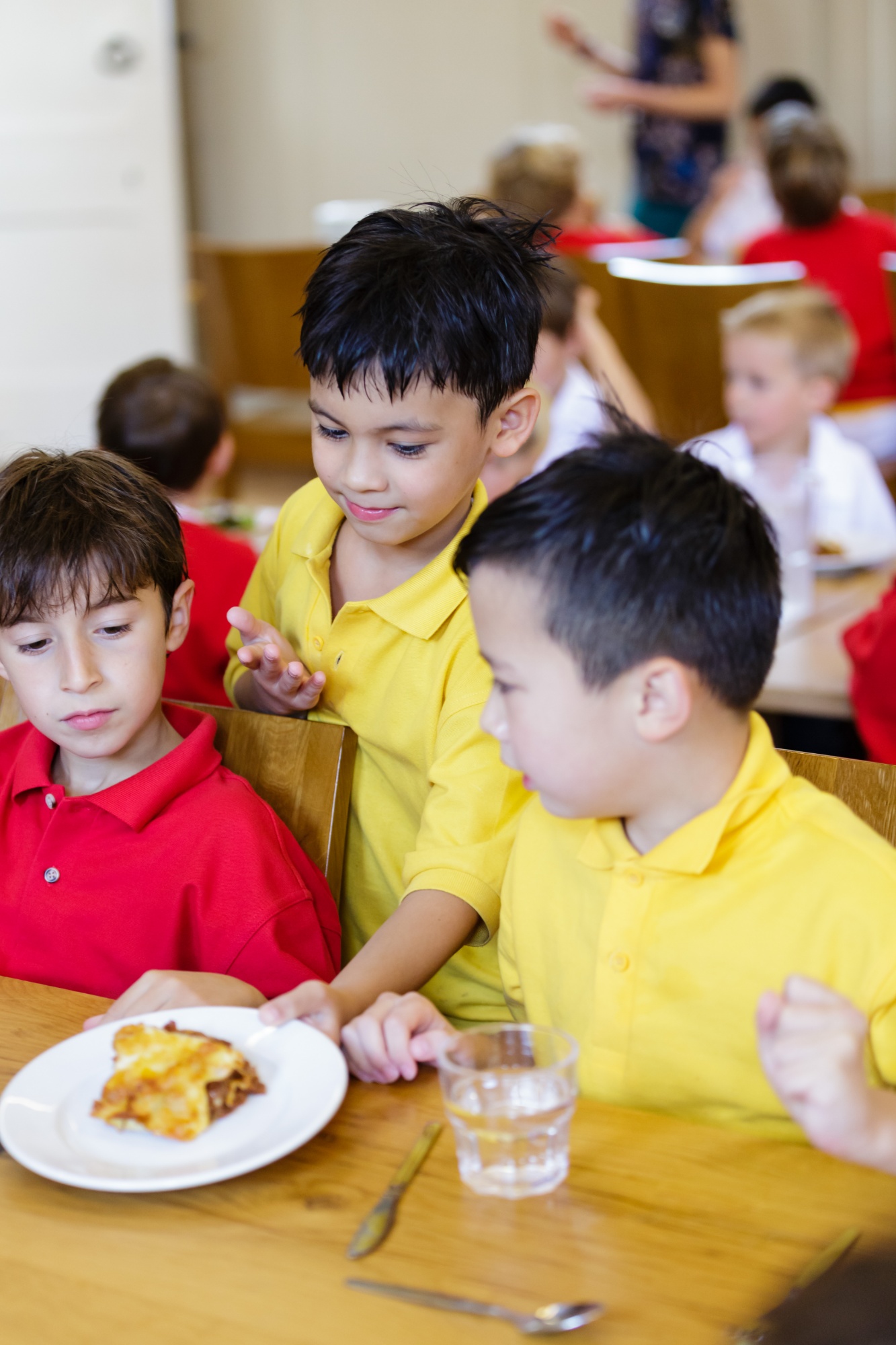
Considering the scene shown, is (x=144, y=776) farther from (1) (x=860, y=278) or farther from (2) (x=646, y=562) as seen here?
(1) (x=860, y=278)

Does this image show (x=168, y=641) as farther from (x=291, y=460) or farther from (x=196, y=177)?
(x=196, y=177)

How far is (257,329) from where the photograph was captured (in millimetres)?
4633

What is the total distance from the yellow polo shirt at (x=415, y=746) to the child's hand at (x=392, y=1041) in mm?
225

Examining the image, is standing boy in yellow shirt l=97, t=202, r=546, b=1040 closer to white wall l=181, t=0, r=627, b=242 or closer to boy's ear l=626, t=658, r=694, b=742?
boy's ear l=626, t=658, r=694, b=742

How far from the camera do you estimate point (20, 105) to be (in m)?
4.92

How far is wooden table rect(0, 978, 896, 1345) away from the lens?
748 mm

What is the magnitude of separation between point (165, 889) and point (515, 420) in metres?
0.55

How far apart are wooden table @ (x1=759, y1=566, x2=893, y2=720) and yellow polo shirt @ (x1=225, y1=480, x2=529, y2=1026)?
54 centimetres

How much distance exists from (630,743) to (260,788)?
1.68 ft

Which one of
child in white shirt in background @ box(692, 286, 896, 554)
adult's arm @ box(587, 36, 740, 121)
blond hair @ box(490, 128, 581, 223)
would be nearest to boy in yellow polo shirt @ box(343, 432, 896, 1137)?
child in white shirt in background @ box(692, 286, 896, 554)

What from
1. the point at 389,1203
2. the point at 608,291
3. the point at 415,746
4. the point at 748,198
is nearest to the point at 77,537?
the point at 415,746

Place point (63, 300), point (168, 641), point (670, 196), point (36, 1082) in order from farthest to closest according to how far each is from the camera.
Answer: point (670, 196)
point (63, 300)
point (168, 641)
point (36, 1082)

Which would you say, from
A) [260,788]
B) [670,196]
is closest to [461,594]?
[260,788]

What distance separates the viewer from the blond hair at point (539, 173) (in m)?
4.04
